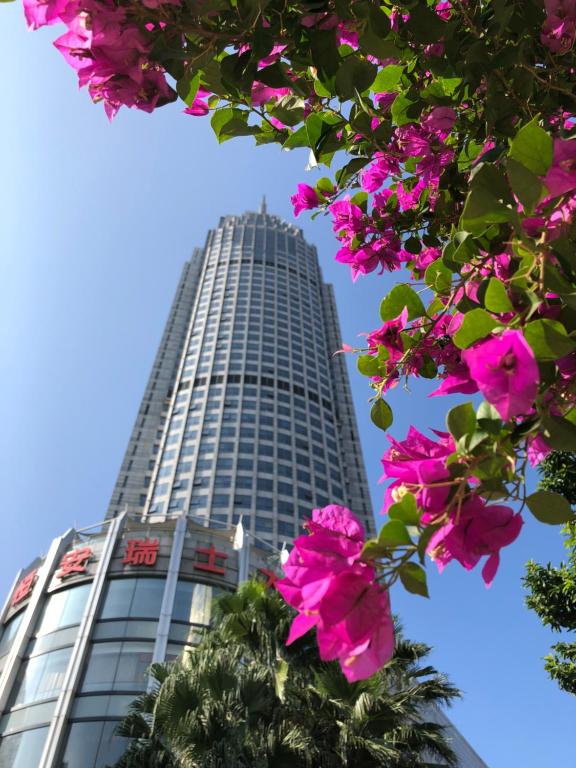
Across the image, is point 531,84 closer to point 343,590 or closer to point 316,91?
point 316,91

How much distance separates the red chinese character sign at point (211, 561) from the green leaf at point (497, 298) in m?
18.4

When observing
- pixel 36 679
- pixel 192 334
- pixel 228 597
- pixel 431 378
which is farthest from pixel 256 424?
pixel 431 378

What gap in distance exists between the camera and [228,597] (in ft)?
31.9

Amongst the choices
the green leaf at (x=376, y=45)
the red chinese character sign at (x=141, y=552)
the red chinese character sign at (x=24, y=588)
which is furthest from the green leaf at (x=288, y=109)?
the red chinese character sign at (x=24, y=588)

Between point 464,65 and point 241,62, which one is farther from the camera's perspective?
point 464,65

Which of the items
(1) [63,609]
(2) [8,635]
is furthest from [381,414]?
(2) [8,635]

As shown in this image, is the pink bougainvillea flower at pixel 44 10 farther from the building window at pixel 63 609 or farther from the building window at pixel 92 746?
the building window at pixel 63 609

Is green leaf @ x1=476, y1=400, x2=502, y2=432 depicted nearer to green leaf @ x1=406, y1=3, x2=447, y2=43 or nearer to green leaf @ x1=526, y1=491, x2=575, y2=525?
green leaf @ x1=526, y1=491, x2=575, y2=525

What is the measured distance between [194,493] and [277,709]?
4234cm

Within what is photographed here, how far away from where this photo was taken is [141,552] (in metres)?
18.1

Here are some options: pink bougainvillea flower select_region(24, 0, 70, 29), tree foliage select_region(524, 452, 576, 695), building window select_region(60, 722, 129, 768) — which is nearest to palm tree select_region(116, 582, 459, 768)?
tree foliage select_region(524, 452, 576, 695)

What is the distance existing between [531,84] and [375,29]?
50 cm

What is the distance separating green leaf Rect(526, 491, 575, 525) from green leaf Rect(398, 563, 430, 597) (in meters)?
0.25

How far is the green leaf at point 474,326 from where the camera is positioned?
981mm
